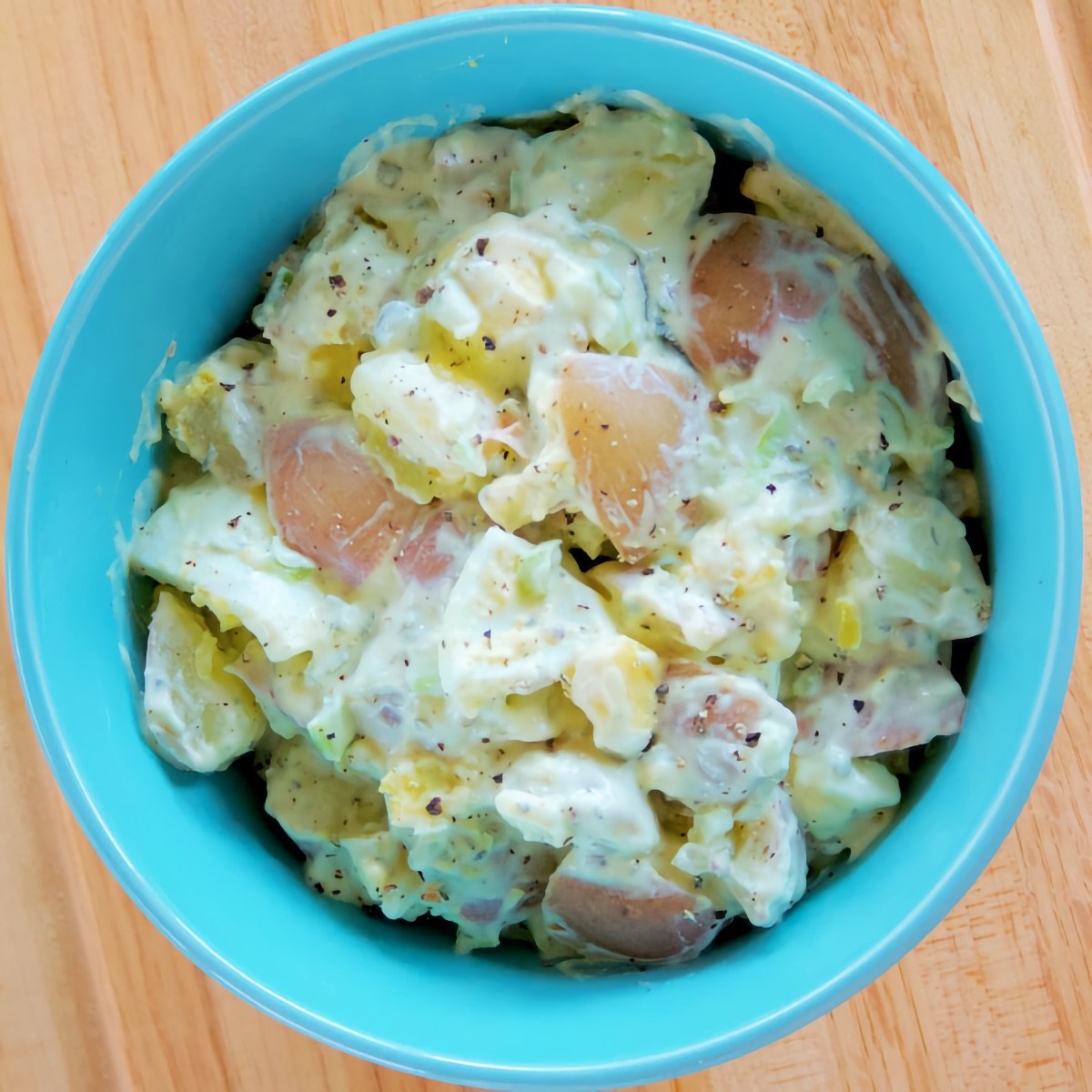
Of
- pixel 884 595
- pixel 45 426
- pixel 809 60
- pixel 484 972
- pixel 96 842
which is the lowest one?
pixel 484 972

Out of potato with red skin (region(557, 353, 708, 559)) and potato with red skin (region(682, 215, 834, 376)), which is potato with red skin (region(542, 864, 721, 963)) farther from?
potato with red skin (region(682, 215, 834, 376))

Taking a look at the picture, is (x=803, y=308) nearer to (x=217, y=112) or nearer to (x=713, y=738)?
(x=713, y=738)

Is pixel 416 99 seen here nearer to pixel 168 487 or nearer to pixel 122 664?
pixel 168 487

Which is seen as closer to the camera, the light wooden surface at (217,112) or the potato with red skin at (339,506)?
the potato with red skin at (339,506)

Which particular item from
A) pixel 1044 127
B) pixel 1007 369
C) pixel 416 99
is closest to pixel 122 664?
pixel 416 99

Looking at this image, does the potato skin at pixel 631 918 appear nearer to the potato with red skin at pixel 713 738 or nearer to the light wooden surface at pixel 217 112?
the potato with red skin at pixel 713 738

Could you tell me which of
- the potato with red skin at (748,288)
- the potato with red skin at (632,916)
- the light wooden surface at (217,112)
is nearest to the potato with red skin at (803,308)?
the potato with red skin at (748,288)
